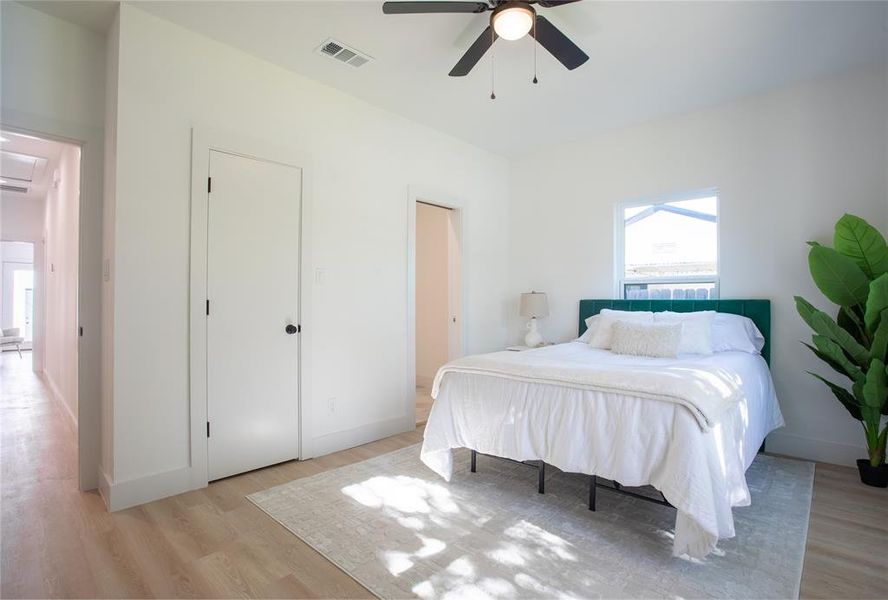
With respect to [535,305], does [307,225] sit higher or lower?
higher

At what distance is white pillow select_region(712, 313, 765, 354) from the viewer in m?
3.33

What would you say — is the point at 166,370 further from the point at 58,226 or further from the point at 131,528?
the point at 58,226

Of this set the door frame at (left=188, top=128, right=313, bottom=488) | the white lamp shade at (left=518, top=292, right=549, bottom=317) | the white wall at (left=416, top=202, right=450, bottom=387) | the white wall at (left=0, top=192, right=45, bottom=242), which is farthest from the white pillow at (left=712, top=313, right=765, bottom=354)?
the white wall at (left=0, top=192, right=45, bottom=242)

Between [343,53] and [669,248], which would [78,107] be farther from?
[669,248]

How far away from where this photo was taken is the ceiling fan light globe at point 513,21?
213 centimetres

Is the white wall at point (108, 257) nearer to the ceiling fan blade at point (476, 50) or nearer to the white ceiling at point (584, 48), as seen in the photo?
the white ceiling at point (584, 48)

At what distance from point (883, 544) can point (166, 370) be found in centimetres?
397

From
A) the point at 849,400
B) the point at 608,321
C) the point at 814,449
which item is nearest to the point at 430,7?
the point at 608,321

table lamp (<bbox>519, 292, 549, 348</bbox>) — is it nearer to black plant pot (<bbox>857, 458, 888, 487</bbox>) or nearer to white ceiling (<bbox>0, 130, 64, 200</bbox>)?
black plant pot (<bbox>857, 458, 888, 487</bbox>)

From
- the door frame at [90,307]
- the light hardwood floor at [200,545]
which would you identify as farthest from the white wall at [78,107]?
the light hardwood floor at [200,545]

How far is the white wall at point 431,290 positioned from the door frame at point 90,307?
3695 millimetres

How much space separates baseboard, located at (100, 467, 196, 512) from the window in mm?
4026

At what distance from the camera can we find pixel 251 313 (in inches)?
118

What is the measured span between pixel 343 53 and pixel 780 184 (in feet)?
11.7
